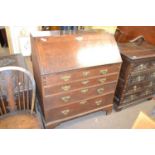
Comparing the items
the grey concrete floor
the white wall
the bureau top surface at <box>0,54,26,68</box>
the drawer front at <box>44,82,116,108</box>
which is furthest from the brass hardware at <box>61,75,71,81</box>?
the white wall

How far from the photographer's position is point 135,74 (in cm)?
188

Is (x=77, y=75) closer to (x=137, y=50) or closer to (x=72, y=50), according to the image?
(x=72, y=50)

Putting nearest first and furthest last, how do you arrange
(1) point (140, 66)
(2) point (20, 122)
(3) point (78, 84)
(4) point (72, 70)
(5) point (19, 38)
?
(2) point (20, 122)
(4) point (72, 70)
(3) point (78, 84)
(1) point (140, 66)
(5) point (19, 38)

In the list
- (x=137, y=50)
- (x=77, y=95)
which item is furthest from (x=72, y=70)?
(x=137, y=50)

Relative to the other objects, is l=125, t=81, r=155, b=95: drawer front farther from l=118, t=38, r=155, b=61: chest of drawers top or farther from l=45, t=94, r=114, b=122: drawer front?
l=118, t=38, r=155, b=61: chest of drawers top

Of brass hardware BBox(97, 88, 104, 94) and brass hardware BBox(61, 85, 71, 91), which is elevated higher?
brass hardware BBox(61, 85, 71, 91)

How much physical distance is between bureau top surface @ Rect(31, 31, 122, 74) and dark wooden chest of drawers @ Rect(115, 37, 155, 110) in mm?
252

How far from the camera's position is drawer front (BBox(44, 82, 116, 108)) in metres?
1.53

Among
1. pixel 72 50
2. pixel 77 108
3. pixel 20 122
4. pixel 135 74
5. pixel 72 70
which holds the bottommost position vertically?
pixel 77 108

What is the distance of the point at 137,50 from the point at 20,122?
5.23 ft

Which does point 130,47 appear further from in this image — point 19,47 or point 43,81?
point 19,47

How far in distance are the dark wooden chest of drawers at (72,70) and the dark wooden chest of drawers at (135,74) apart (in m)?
0.20

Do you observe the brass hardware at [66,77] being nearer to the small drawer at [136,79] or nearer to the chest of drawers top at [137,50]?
the chest of drawers top at [137,50]
